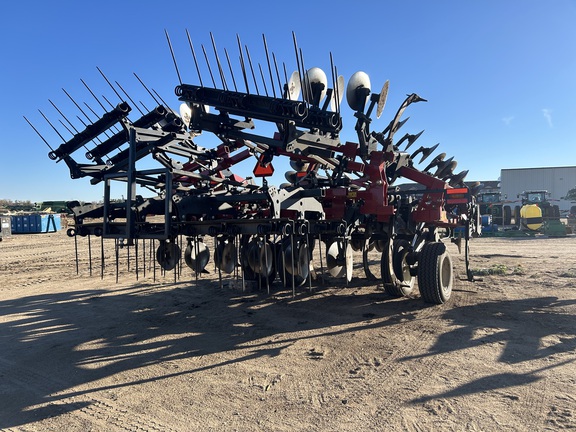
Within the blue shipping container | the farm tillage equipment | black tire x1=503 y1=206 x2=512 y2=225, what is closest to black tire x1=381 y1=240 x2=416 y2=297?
the farm tillage equipment

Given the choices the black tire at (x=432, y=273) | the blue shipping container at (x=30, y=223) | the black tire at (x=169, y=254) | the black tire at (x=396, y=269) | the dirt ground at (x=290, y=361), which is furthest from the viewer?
the blue shipping container at (x=30, y=223)

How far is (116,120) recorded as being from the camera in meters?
5.43

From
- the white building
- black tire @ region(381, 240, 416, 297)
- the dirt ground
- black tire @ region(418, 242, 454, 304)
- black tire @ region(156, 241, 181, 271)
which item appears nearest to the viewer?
the dirt ground

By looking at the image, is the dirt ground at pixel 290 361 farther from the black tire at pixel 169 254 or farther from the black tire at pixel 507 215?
the black tire at pixel 507 215

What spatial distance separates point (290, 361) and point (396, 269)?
3294mm

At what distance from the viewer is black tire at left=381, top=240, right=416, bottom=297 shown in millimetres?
6953

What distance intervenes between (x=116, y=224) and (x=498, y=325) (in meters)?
5.02

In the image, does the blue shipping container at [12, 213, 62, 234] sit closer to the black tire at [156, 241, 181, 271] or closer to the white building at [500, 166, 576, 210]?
the black tire at [156, 241, 181, 271]

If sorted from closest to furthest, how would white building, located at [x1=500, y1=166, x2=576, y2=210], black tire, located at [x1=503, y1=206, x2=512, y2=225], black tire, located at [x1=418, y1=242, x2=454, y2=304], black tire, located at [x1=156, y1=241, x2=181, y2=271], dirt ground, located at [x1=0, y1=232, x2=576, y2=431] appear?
dirt ground, located at [x1=0, y1=232, x2=576, y2=431], black tire, located at [x1=156, y1=241, x2=181, y2=271], black tire, located at [x1=418, y1=242, x2=454, y2=304], black tire, located at [x1=503, y1=206, x2=512, y2=225], white building, located at [x1=500, y1=166, x2=576, y2=210]

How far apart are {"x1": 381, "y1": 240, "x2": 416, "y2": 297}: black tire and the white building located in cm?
4106

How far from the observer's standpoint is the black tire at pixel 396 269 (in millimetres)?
6953

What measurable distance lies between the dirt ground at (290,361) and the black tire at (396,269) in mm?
250

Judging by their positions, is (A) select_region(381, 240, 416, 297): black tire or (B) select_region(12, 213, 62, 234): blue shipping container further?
(B) select_region(12, 213, 62, 234): blue shipping container

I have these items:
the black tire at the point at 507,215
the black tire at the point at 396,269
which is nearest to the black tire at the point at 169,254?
the black tire at the point at 396,269
